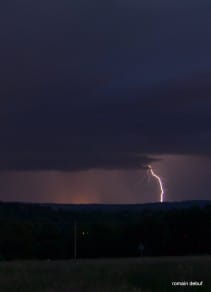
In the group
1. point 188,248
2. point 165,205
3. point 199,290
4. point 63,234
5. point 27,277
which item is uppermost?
point 165,205

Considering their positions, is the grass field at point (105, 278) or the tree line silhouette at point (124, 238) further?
the tree line silhouette at point (124, 238)

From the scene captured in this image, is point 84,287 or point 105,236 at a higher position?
point 105,236

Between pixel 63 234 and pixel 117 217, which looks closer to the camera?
pixel 63 234

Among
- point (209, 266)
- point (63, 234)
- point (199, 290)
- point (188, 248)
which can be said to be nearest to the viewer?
point (199, 290)

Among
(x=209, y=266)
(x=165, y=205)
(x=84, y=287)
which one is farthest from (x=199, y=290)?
(x=165, y=205)

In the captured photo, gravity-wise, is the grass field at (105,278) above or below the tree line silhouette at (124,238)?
below

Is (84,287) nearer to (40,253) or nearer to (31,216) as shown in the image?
(40,253)

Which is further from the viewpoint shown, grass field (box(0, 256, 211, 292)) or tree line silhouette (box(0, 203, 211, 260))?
tree line silhouette (box(0, 203, 211, 260))

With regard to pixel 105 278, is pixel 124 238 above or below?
above

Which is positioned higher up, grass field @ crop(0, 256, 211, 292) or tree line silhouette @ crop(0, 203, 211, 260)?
tree line silhouette @ crop(0, 203, 211, 260)

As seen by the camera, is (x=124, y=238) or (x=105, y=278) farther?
(x=124, y=238)

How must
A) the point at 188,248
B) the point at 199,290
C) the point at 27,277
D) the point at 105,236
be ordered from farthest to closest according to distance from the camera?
the point at 105,236 → the point at 188,248 → the point at 27,277 → the point at 199,290
